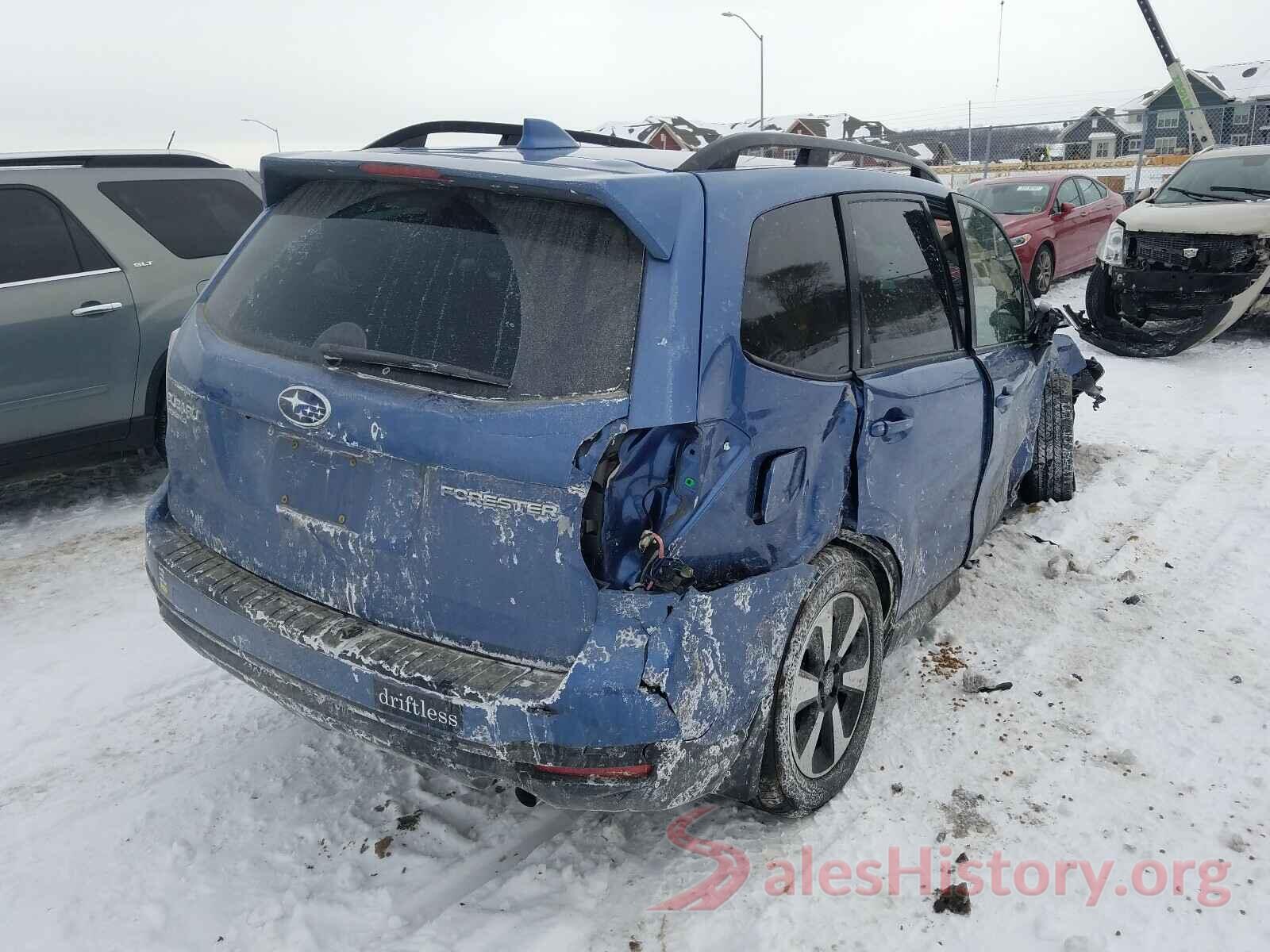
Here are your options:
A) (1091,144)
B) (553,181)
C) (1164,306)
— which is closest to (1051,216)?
(1164,306)

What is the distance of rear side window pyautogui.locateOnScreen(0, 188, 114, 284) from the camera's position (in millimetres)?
5160

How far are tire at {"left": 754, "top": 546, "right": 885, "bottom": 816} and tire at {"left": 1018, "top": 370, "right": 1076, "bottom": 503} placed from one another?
2605mm

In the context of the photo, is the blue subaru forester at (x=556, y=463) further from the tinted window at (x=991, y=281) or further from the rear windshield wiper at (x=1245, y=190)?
the rear windshield wiper at (x=1245, y=190)

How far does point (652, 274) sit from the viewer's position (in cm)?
234

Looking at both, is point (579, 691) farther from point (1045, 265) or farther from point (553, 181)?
point (1045, 265)

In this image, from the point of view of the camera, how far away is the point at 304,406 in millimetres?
2527

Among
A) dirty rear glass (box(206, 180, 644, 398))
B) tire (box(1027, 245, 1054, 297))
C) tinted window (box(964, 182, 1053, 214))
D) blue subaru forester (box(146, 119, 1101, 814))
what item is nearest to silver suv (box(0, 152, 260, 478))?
blue subaru forester (box(146, 119, 1101, 814))

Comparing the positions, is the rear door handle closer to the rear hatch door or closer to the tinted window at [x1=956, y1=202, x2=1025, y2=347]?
the tinted window at [x1=956, y1=202, x2=1025, y2=347]

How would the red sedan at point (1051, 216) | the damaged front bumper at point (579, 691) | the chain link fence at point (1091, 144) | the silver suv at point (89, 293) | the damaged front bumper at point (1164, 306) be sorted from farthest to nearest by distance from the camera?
the chain link fence at point (1091, 144)
the red sedan at point (1051, 216)
the damaged front bumper at point (1164, 306)
the silver suv at point (89, 293)
the damaged front bumper at point (579, 691)

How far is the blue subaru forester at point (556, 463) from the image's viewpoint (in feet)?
7.43

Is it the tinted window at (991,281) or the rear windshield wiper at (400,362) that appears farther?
the tinted window at (991,281)

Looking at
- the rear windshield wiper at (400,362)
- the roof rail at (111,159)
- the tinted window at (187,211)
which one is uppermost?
the roof rail at (111,159)

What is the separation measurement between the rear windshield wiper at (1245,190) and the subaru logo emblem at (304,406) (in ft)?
33.8

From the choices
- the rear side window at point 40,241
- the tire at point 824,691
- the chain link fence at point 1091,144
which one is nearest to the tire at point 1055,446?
the tire at point 824,691
